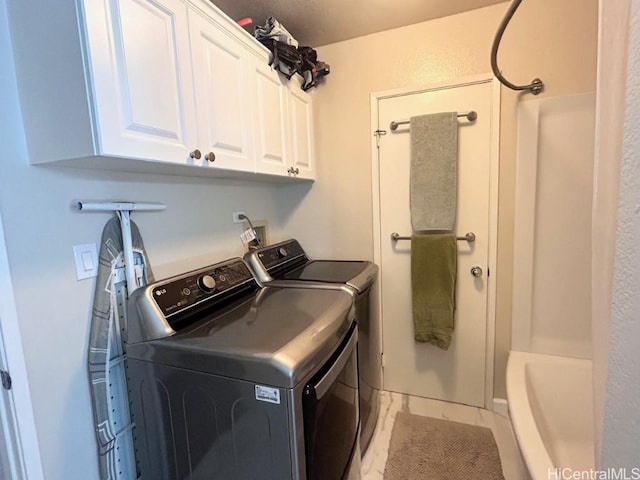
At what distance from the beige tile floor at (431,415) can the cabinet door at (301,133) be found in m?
1.70

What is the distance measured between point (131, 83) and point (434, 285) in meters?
1.92

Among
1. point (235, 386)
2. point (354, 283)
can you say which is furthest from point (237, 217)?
point (235, 386)

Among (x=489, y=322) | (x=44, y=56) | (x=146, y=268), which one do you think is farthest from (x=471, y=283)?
(x=44, y=56)

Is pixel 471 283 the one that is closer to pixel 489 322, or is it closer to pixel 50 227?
pixel 489 322

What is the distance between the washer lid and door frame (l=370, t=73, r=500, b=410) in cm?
84

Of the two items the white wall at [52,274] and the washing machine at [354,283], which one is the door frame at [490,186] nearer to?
the washing machine at [354,283]

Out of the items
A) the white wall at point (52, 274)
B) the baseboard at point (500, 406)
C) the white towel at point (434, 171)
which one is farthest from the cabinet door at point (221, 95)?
the baseboard at point (500, 406)

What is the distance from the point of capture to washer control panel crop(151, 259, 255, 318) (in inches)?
46.3

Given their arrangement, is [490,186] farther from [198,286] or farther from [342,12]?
[198,286]

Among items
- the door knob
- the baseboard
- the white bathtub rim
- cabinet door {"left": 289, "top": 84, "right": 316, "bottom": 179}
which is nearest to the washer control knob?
cabinet door {"left": 289, "top": 84, "right": 316, "bottom": 179}

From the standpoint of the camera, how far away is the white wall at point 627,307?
0.43 metres

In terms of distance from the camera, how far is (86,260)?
45.9 inches

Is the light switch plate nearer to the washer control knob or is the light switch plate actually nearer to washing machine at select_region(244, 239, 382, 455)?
the washer control knob

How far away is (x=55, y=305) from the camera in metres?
1.08
